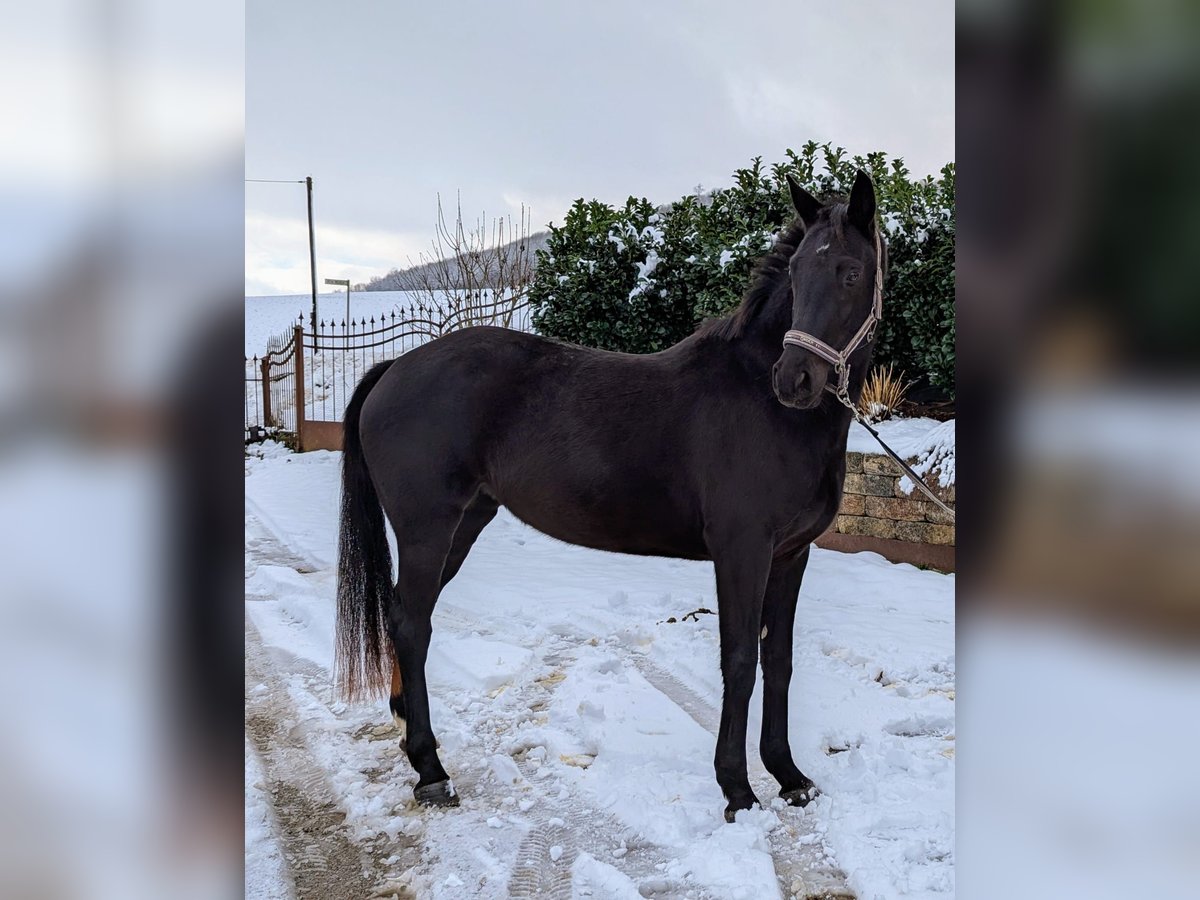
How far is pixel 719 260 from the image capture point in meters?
7.02

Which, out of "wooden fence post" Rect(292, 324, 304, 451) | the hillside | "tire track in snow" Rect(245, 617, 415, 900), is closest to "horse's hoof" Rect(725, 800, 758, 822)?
"tire track in snow" Rect(245, 617, 415, 900)

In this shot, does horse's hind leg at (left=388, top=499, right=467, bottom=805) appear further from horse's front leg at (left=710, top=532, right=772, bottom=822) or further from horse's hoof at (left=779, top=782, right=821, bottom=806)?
horse's hoof at (left=779, top=782, right=821, bottom=806)

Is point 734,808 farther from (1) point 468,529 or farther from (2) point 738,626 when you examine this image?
(1) point 468,529

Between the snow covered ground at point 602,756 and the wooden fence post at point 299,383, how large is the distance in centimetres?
782

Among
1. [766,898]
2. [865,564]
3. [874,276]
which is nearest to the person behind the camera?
[766,898]

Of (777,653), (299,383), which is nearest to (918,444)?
(777,653)

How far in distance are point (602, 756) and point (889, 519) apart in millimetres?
3676

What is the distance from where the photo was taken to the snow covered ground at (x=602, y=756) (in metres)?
2.34

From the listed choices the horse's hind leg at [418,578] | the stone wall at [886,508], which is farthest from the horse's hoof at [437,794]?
the stone wall at [886,508]
